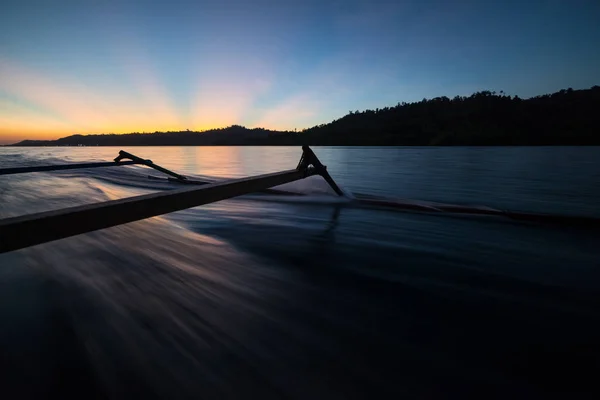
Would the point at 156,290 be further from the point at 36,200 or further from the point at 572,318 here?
the point at 36,200

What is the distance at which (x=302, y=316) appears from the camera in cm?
240

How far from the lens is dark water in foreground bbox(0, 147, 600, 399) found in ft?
5.58

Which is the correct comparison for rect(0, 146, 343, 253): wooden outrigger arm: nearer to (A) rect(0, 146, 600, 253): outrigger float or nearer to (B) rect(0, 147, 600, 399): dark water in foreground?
(A) rect(0, 146, 600, 253): outrigger float

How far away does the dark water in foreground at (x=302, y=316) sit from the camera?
66.9 inches

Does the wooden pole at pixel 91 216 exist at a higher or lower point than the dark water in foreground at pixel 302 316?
higher

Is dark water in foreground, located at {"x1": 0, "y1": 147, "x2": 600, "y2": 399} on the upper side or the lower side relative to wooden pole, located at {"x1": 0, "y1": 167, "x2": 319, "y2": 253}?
lower

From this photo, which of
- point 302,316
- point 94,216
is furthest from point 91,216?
point 302,316

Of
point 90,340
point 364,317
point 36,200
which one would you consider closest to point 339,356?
point 364,317

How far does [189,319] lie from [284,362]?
37.7 inches

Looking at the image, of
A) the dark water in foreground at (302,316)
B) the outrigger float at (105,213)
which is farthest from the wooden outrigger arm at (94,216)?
the dark water in foreground at (302,316)

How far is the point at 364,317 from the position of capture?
2391 millimetres

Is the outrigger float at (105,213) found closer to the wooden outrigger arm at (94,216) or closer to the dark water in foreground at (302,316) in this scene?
the wooden outrigger arm at (94,216)

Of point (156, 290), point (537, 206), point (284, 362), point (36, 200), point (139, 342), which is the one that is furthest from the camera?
point (36, 200)

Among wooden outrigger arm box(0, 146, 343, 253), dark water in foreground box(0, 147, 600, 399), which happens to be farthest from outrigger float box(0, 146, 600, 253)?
dark water in foreground box(0, 147, 600, 399)
